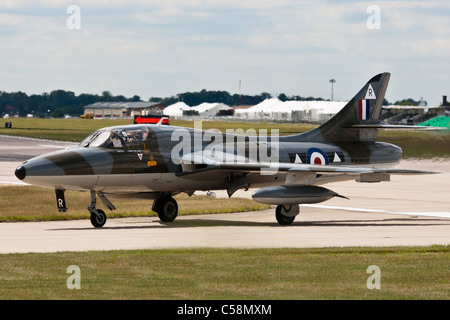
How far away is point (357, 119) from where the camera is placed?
98.2ft

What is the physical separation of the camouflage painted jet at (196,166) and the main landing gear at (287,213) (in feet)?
0.10

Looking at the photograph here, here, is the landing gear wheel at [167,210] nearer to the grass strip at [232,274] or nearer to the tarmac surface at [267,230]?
the tarmac surface at [267,230]

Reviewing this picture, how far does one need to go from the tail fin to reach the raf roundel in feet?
3.62

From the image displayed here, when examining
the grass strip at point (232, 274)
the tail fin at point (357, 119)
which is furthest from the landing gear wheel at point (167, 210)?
the grass strip at point (232, 274)

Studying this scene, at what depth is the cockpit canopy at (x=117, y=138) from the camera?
24719mm

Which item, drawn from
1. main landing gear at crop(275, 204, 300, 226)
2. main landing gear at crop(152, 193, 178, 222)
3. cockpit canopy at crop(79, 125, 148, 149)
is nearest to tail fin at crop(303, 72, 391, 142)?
main landing gear at crop(275, 204, 300, 226)

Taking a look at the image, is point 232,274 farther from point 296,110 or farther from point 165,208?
point 296,110

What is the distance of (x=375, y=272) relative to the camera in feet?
51.8

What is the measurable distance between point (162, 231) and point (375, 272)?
8.99 m

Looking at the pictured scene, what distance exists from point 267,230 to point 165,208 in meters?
3.82

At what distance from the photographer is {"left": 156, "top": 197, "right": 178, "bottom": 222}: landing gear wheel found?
26.6 meters

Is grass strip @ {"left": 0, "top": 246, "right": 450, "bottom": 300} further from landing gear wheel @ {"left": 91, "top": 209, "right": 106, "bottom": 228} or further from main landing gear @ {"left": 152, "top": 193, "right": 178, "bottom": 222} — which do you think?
main landing gear @ {"left": 152, "top": 193, "right": 178, "bottom": 222}
